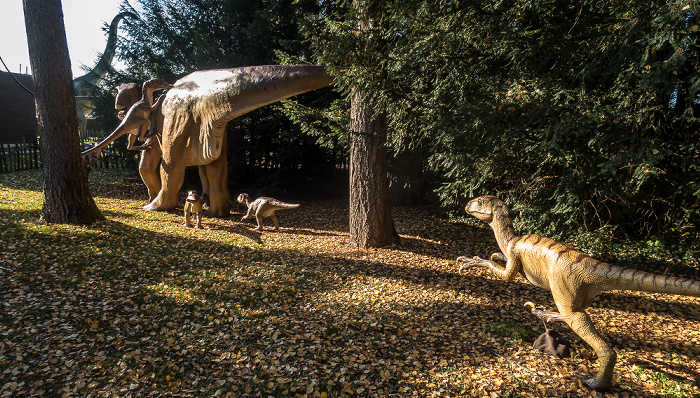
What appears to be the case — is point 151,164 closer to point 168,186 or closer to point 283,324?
point 168,186

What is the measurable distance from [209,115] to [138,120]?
6.81ft

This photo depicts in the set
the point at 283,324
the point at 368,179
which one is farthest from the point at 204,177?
the point at 283,324

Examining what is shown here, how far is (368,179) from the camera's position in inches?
270

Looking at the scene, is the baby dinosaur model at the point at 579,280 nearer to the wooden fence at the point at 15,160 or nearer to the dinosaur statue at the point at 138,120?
the dinosaur statue at the point at 138,120

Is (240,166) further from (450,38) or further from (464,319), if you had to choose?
(464,319)

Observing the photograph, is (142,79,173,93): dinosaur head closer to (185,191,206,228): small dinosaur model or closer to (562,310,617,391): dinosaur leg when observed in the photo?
(185,191,206,228): small dinosaur model

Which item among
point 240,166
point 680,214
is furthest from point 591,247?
point 240,166

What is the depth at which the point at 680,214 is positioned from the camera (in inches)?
238

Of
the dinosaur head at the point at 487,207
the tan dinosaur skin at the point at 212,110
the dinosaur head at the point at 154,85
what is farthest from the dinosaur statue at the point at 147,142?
the dinosaur head at the point at 487,207

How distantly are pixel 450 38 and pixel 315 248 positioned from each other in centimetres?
408

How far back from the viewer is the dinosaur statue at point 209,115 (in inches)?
281

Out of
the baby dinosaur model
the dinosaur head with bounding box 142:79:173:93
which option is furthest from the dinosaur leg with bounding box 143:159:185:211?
the baby dinosaur model

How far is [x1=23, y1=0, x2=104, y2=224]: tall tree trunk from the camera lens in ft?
22.5

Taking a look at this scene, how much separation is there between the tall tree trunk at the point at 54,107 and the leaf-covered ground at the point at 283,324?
0.45 metres
